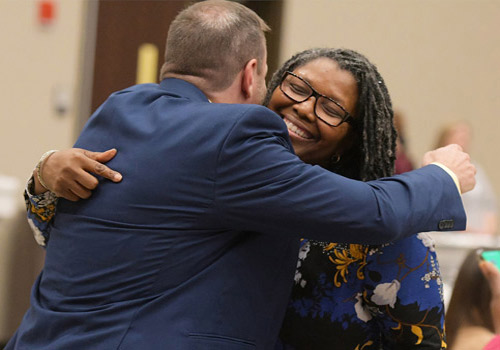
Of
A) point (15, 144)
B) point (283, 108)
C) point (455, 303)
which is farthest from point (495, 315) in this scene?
point (15, 144)

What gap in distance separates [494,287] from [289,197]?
896 millimetres

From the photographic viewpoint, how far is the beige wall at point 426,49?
5.54m

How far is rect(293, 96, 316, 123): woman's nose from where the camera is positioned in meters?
1.57

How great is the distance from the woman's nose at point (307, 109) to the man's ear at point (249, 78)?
5.2 inches

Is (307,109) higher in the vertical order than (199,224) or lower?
higher

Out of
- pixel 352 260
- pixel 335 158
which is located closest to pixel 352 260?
pixel 352 260

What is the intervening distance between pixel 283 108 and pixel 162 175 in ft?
1.45

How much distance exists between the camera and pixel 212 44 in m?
1.43

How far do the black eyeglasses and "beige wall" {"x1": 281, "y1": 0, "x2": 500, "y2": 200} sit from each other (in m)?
3.77

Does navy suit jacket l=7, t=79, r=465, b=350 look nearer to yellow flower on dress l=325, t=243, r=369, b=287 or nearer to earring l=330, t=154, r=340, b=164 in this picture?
yellow flower on dress l=325, t=243, r=369, b=287

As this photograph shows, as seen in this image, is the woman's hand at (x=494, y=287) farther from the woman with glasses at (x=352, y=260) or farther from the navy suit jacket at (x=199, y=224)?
the navy suit jacket at (x=199, y=224)

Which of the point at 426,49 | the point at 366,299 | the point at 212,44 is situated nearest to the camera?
the point at 212,44

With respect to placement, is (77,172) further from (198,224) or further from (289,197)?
(289,197)

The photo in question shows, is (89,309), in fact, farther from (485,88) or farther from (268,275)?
(485,88)
